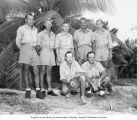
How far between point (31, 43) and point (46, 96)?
127 centimetres

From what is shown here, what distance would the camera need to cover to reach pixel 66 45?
7441 millimetres

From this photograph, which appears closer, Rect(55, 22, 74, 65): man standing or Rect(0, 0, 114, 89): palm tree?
Rect(55, 22, 74, 65): man standing

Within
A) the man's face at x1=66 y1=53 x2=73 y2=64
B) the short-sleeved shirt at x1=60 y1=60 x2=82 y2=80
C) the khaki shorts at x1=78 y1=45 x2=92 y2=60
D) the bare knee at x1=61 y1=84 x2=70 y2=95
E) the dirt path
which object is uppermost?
the khaki shorts at x1=78 y1=45 x2=92 y2=60

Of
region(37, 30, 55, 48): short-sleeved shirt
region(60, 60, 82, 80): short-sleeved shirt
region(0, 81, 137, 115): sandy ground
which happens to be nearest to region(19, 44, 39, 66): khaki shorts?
region(37, 30, 55, 48): short-sleeved shirt

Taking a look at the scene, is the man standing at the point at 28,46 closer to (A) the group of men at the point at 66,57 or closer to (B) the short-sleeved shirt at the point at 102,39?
(A) the group of men at the point at 66,57

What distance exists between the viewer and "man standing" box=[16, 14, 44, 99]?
6.83m

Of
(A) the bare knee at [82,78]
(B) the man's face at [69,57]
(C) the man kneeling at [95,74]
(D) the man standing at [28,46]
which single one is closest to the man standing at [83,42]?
(C) the man kneeling at [95,74]

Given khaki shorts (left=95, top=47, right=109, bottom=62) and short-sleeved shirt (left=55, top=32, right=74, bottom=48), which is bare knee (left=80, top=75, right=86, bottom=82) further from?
khaki shorts (left=95, top=47, right=109, bottom=62)

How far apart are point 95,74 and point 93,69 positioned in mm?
130

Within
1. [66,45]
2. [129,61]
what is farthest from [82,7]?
[129,61]

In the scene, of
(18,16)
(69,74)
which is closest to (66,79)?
(69,74)

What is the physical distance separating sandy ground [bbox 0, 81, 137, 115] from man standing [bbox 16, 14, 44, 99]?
308 mm

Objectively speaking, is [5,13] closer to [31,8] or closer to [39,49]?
[31,8]

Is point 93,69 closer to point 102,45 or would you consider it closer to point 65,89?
point 65,89
